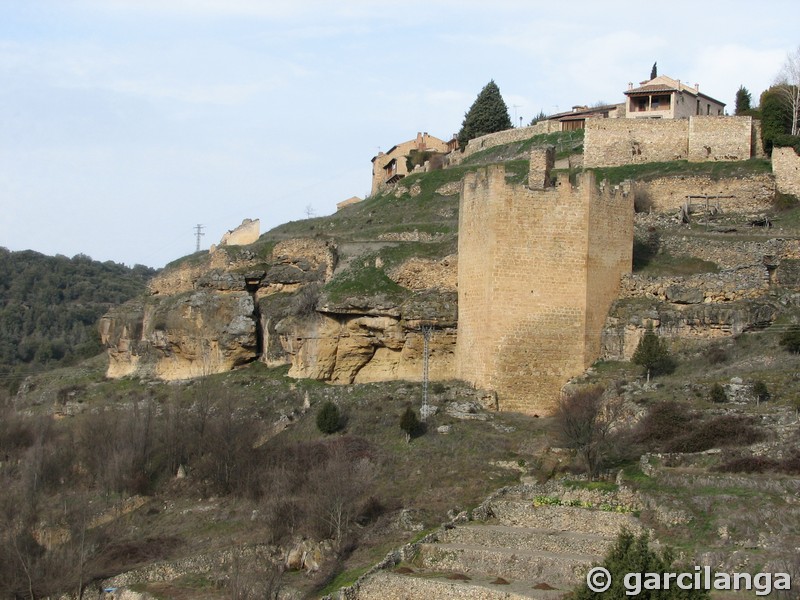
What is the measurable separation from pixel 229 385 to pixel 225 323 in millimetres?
3552

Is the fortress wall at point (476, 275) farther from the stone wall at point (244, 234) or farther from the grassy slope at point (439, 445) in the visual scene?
the stone wall at point (244, 234)

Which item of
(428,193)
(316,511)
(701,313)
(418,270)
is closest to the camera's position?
(316,511)

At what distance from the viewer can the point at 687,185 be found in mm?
49531

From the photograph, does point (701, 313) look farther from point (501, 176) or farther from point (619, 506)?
point (619, 506)

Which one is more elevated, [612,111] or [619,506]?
[612,111]

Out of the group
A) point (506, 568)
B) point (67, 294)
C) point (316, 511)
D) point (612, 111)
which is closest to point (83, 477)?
point (316, 511)

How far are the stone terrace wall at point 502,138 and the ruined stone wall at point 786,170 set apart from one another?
14.3 meters

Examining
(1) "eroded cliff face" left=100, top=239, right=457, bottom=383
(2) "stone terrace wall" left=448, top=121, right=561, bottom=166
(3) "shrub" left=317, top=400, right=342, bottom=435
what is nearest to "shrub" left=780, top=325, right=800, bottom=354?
(1) "eroded cliff face" left=100, top=239, right=457, bottom=383

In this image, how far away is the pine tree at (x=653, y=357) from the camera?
37.3 metres

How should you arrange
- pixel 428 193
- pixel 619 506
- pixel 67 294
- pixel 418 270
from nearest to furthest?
pixel 619 506 → pixel 418 270 → pixel 428 193 → pixel 67 294

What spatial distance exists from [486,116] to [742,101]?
49.4ft

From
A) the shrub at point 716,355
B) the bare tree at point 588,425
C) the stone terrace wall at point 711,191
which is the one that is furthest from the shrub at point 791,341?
the stone terrace wall at point 711,191

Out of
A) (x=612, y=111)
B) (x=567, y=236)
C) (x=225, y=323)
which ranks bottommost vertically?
(x=225, y=323)

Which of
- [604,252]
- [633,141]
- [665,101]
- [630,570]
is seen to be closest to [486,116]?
[665,101]
